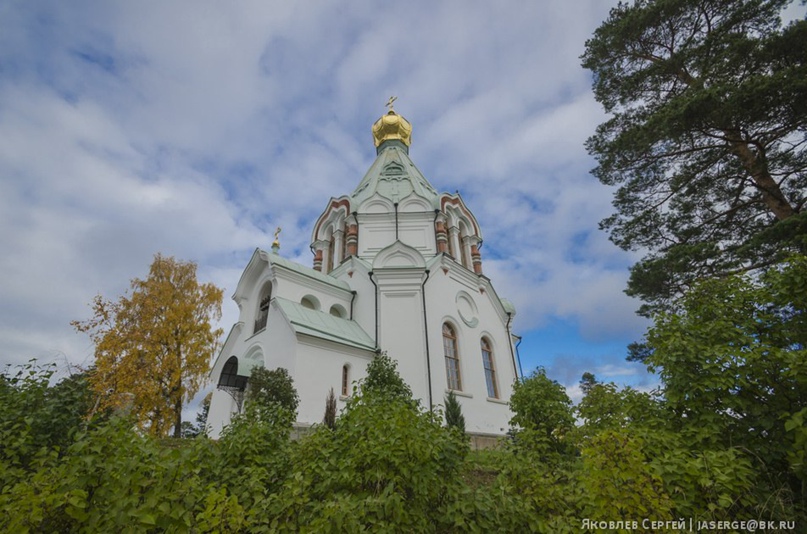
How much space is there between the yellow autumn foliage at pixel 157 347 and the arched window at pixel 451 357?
9.27 meters

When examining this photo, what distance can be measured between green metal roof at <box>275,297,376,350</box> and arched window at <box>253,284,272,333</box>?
1646 millimetres

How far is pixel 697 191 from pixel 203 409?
29.8 m

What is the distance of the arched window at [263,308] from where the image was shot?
548 inches

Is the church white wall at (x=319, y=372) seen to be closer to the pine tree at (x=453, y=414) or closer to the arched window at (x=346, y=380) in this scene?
the arched window at (x=346, y=380)

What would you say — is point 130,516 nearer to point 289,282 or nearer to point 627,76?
point 289,282

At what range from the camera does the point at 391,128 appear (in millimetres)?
24422

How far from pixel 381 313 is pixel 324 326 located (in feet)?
8.02

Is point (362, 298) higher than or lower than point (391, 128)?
lower

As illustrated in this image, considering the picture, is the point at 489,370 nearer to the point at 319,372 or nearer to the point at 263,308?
the point at 319,372

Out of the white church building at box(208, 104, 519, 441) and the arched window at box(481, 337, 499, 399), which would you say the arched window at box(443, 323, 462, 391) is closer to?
the white church building at box(208, 104, 519, 441)

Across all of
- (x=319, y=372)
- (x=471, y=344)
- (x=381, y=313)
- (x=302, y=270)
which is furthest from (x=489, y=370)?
(x=302, y=270)

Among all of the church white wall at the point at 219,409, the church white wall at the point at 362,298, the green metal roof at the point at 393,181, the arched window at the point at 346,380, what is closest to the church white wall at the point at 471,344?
the church white wall at the point at 362,298

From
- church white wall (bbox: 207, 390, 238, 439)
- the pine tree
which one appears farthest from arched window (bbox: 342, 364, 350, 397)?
church white wall (bbox: 207, 390, 238, 439)

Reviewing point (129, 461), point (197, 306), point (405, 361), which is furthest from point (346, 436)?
point (197, 306)
